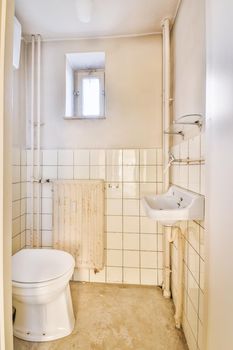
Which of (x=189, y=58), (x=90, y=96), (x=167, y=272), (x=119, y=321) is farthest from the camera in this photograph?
(x=90, y=96)

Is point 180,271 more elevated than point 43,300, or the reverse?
point 180,271

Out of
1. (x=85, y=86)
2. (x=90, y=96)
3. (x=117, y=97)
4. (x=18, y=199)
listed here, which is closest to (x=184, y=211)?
(x=117, y=97)

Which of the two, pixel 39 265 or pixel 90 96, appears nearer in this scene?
pixel 39 265

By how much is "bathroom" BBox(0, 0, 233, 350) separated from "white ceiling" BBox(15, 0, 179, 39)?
11 mm

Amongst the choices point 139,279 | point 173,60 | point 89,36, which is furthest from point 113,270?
point 89,36

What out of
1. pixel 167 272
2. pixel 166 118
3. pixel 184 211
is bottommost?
pixel 167 272

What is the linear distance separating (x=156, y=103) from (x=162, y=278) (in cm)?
163

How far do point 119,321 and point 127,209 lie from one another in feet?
2.87

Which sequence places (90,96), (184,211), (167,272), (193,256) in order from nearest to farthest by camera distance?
(184,211) < (193,256) < (167,272) < (90,96)

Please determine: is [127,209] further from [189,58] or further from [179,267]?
[189,58]

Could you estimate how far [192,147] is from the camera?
1.22 meters

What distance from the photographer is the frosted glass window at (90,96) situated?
2.16m

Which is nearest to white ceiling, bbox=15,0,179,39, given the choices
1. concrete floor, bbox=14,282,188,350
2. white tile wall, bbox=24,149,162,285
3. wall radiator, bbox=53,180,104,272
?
white tile wall, bbox=24,149,162,285

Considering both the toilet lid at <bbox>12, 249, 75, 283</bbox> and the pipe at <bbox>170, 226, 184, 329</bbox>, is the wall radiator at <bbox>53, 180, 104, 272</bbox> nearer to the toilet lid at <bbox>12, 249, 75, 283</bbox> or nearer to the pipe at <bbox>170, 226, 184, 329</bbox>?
the toilet lid at <bbox>12, 249, 75, 283</bbox>
